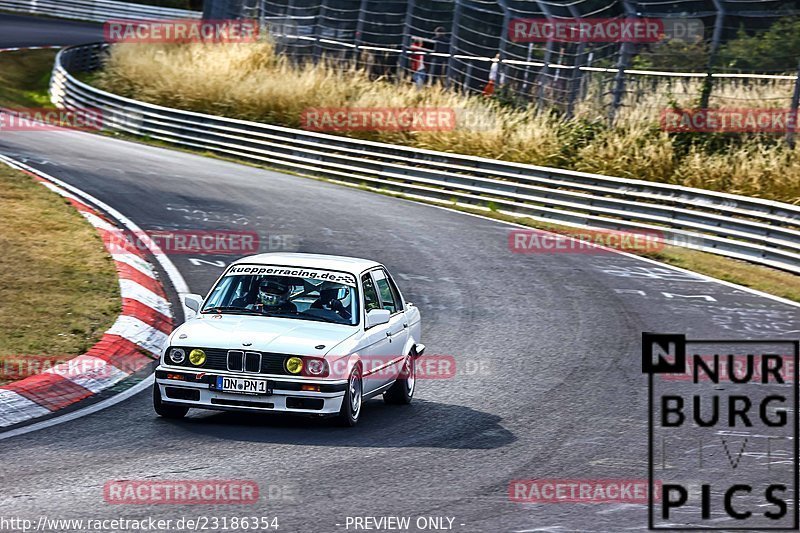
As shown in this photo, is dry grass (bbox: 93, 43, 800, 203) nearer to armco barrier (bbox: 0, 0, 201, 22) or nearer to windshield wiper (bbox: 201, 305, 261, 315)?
windshield wiper (bbox: 201, 305, 261, 315)

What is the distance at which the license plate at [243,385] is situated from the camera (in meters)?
9.01

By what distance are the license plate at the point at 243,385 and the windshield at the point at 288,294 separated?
A: 100cm

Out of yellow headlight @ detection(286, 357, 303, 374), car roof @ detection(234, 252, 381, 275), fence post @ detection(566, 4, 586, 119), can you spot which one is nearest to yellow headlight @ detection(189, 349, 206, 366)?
yellow headlight @ detection(286, 357, 303, 374)

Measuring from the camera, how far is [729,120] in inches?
950

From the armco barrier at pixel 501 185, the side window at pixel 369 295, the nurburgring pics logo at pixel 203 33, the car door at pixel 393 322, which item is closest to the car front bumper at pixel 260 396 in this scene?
the car door at pixel 393 322

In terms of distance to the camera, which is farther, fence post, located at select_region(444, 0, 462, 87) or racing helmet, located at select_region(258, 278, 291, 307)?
fence post, located at select_region(444, 0, 462, 87)

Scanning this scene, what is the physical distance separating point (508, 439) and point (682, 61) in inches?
674

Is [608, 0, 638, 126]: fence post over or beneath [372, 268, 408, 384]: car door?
over

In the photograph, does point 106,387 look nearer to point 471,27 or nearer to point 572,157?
point 572,157

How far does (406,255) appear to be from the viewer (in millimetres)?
18594

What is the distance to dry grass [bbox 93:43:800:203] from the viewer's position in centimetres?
2303

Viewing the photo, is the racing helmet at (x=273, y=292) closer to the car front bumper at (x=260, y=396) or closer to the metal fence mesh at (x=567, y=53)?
the car front bumper at (x=260, y=396)

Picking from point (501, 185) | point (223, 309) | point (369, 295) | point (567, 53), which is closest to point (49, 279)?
point (223, 309)

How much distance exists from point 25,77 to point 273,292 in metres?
34.0
